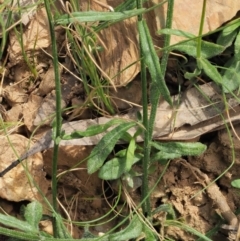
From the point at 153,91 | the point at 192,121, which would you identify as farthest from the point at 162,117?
the point at 153,91

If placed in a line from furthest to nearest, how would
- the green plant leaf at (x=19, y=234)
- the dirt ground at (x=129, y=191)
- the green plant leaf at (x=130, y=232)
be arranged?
the dirt ground at (x=129, y=191)
the green plant leaf at (x=130, y=232)
the green plant leaf at (x=19, y=234)

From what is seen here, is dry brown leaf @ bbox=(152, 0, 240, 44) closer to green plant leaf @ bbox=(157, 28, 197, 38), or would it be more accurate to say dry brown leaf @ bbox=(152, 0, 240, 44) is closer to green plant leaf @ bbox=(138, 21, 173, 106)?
green plant leaf @ bbox=(157, 28, 197, 38)

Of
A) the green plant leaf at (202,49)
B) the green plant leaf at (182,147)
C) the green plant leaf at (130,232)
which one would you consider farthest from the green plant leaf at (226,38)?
the green plant leaf at (130,232)

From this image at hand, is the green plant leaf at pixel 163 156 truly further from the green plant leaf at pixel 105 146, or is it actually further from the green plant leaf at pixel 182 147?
the green plant leaf at pixel 105 146

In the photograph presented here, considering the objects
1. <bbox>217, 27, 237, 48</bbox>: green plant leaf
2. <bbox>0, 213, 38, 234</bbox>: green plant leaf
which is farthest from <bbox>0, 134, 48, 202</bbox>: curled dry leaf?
<bbox>217, 27, 237, 48</bbox>: green plant leaf

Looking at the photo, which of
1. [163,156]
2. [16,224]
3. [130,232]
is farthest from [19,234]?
[163,156]
